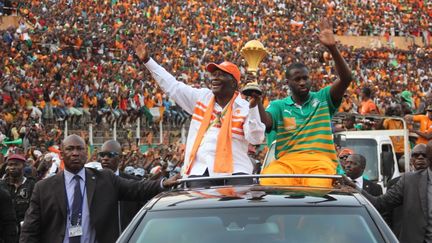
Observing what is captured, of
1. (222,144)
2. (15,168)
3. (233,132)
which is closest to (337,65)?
(233,132)

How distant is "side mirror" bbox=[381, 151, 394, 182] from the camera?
14.3 m

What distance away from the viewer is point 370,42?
159ft

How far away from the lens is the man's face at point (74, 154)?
6781 millimetres

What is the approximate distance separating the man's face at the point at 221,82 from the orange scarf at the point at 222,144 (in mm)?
98

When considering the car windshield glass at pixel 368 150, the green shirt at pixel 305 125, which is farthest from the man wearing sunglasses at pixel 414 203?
the car windshield glass at pixel 368 150

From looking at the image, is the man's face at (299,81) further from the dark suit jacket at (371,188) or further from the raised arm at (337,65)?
the dark suit jacket at (371,188)

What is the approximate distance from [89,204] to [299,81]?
1.94 meters

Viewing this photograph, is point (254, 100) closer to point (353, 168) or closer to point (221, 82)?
point (221, 82)

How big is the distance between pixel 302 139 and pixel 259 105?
53cm

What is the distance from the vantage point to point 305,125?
7.29 m

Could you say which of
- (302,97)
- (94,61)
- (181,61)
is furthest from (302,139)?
(181,61)

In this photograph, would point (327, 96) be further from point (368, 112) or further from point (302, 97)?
point (368, 112)

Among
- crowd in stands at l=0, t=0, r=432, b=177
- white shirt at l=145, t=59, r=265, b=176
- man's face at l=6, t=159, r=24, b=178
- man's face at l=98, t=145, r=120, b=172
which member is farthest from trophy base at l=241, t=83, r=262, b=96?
crowd in stands at l=0, t=0, r=432, b=177

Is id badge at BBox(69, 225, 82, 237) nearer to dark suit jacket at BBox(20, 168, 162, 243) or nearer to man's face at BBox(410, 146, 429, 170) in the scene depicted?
dark suit jacket at BBox(20, 168, 162, 243)
